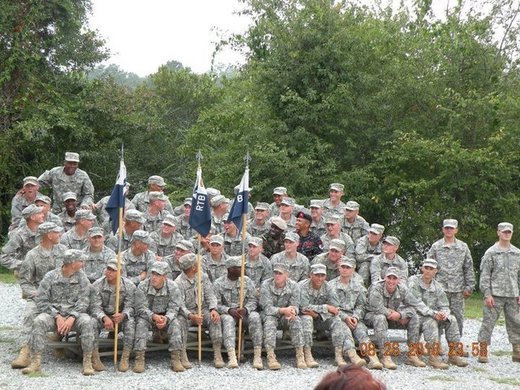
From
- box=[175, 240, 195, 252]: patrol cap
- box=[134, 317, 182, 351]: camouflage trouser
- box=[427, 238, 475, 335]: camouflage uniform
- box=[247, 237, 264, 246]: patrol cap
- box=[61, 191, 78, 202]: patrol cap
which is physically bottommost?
box=[134, 317, 182, 351]: camouflage trouser

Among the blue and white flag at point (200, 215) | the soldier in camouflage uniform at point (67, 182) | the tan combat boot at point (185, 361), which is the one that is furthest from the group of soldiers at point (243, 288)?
the soldier in camouflage uniform at point (67, 182)

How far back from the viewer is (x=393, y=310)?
12.3 meters

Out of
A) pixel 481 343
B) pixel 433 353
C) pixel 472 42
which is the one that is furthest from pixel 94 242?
pixel 472 42

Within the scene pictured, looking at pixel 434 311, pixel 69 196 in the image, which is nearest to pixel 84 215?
pixel 69 196

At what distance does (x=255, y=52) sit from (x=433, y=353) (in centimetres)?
1478

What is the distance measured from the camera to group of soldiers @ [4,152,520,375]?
11.2m

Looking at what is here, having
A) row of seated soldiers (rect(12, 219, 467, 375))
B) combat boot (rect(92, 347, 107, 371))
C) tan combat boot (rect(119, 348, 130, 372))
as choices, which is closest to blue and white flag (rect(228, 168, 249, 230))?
row of seated soldiers (rect(12, 219, 467, 375))

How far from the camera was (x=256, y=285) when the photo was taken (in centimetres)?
1245

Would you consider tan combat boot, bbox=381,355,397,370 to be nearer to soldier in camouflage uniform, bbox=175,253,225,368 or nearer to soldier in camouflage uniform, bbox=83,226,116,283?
soldier in camouflage uniform, bbox=175,253,225,368

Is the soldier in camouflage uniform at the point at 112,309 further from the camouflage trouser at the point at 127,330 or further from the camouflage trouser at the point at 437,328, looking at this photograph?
the camouflage trouser at the point at 437,328

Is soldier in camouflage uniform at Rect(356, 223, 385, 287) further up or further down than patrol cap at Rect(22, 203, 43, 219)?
further down

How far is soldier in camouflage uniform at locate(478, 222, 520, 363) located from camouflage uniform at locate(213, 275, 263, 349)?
3.55m

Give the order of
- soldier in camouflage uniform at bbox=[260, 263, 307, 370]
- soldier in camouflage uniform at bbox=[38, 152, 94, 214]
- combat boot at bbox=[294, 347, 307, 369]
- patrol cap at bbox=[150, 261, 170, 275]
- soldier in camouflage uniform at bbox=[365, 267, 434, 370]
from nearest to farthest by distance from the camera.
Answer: patrol cap at bbox=[150, 261, 170, 275], combat boot at bbox=[294, 347, 307, 369], soldier in camouflage uniform at bbox=[260, 263, 307, 370], soldier in camouflage uniform at bbox=[365, 267, 434, 370], soldier in camouflage uniform at bbox=[38, 152, 94, 214]

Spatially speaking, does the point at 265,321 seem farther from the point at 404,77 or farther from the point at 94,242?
the point at 404,77
